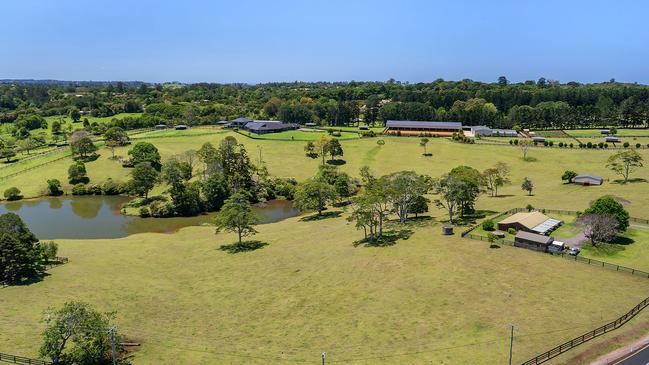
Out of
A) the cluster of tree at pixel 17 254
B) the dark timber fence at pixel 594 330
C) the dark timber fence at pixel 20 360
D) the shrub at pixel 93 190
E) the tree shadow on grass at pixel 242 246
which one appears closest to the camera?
the dark timber fence at pixel 594 330

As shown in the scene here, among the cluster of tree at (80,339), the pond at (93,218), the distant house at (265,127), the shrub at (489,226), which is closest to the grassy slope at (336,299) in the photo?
the cluster of tree at (80,339)

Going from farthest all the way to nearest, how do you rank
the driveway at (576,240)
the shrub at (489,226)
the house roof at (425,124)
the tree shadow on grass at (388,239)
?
the house roof at (425,124) < the shrub at (489,226) < the tree shadow on grass at (388,239) < the driveway at (576,240)

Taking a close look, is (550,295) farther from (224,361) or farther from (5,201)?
(5,201)

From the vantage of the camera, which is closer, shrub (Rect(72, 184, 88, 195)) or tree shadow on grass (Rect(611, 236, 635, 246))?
tree shadow on grass (Rect(611, 236, 635, 246))

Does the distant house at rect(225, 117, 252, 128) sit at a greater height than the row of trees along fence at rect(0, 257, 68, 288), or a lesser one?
greater

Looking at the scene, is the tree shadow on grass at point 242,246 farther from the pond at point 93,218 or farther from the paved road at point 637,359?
the paved road at point 637,359

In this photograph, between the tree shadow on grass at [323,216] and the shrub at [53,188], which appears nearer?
the tree shadow on grass at [323,216]

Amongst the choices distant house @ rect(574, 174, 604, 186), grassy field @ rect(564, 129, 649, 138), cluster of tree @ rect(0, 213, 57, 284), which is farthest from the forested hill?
cluster of tree @ rect(0, 213, 57, 284)

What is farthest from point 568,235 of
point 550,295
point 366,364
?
point 366,364

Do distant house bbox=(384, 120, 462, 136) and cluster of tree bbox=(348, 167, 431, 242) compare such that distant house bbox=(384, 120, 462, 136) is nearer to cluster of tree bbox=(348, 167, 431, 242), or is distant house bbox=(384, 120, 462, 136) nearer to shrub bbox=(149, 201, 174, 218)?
cluster of tree bbox=(348, 167, 431, 242)
